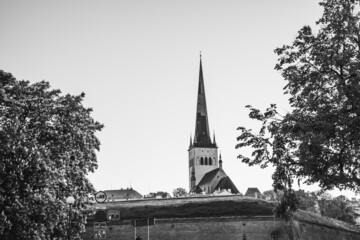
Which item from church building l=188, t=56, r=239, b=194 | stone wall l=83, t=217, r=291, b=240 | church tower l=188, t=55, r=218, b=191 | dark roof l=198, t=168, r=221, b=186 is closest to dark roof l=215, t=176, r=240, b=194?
dark roof l=198, t=168, r=221, b=186

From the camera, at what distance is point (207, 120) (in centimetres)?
11350

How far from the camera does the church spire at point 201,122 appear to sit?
4432 inches

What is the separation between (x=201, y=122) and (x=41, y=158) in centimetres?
9359

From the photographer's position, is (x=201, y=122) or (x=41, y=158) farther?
(x=201, y=122)

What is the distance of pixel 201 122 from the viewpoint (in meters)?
113

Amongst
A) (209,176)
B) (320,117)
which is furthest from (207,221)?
(209,176)

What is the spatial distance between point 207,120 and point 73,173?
9161cm

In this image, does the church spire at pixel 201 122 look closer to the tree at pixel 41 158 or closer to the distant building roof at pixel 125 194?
the distant building roof at pixel 125 194

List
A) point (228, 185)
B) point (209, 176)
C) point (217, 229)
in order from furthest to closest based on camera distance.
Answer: point (209, 176), point (228, 185), point (217, 229)

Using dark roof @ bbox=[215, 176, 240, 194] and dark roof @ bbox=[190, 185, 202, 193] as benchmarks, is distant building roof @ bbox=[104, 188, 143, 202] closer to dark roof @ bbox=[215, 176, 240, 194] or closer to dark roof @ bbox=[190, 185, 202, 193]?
dark roof @ bbox=[190, 185, 202, 193]

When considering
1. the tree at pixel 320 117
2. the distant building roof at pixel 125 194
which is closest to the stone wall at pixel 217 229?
the tree at pixel 320 117

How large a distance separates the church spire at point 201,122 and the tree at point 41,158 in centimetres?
8766

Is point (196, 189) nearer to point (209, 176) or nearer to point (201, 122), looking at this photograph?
point (209, 176)

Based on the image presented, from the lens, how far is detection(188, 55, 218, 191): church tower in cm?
11275
